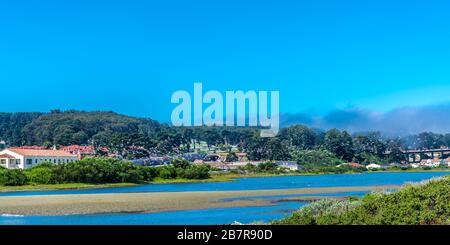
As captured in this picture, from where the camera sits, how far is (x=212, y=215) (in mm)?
31234

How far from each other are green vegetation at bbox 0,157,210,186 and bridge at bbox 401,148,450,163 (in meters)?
86.7

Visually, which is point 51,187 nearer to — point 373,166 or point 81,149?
point 81,149

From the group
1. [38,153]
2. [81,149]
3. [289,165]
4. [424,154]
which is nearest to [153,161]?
[81,149]

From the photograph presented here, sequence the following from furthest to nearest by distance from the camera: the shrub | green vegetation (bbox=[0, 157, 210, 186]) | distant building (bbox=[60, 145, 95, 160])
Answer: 1. distant building (bbox=[60, 145, 95, 160])
2. the shrub
3. green vegetation (bbox=[0, 157, 210, 186])

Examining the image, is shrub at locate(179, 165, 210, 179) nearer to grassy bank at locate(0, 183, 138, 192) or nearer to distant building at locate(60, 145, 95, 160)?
grassy bank at locate(0, 183, 138, 192)

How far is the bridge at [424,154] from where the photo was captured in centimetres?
14988

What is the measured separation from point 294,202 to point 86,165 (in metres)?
34.4

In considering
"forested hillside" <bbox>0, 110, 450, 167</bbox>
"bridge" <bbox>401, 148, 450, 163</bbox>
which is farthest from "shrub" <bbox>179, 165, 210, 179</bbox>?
"bridge" <bbox>401, 148, 450, 163</bbox>

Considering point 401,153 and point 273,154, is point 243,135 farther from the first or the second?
point 401,153

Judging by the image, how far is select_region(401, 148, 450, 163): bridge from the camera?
150 m

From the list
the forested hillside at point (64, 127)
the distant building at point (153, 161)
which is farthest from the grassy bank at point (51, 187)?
the forested hillside at point (64, 127)

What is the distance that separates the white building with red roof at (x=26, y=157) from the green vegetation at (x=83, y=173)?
9.65m

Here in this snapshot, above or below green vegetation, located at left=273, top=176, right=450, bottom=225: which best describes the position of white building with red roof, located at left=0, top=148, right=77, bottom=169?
above
